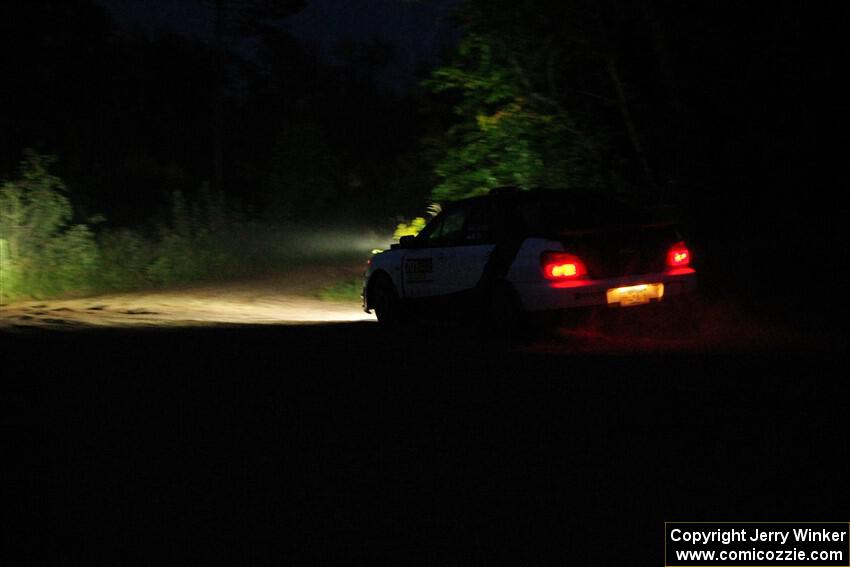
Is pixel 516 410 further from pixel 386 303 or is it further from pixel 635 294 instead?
pixel 386 303

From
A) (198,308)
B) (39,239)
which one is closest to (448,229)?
(198,308)

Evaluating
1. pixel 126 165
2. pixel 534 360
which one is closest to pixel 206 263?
pixel 534 360

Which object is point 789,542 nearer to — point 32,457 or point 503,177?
point 32,457

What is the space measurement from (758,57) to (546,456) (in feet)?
33.3

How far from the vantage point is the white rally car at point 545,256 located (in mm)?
11359

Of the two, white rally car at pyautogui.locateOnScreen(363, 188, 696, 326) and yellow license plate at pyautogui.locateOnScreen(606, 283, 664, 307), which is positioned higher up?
white rally car at pyautogui.locateOnScreen(363, 188, 696, 326)

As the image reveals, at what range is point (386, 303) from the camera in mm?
14117

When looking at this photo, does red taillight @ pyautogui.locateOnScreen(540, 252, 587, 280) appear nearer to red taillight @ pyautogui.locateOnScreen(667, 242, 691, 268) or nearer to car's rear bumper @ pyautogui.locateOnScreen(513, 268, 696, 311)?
car's rear bumper @ pyautogui.locateOnScreen(513, 268, 696, 311)

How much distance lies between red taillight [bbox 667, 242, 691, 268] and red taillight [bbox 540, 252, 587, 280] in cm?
117

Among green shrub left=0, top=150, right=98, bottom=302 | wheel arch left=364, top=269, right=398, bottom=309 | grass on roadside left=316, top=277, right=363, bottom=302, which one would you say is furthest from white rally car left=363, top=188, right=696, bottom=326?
green shrub left=0, top=150, right=98, bottom=302

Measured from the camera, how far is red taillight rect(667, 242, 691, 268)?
1192 centimetres

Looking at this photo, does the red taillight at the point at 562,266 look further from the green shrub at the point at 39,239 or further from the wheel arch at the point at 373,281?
the green shrub at the point at 39,239

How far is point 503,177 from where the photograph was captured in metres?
16.4

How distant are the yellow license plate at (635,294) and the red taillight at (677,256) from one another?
33 cm
